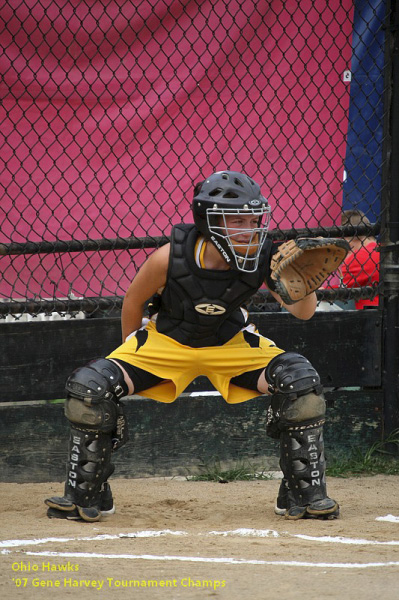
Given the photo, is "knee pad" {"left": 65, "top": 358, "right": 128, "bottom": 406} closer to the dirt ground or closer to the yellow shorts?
the yellow shorts

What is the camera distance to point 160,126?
584 cm

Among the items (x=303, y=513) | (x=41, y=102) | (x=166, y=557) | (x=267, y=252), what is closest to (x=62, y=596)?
(x=166, y=557)

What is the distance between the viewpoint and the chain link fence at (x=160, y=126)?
566cm

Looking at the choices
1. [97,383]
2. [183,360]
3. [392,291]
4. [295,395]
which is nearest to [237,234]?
[183,360]

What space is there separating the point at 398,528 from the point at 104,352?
2.17 meters

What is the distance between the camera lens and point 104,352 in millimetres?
5645

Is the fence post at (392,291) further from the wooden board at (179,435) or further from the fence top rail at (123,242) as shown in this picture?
the fence top rail at (123,242)

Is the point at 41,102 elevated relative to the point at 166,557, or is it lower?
elevated

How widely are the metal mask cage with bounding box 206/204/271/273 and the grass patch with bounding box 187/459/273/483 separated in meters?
1.69

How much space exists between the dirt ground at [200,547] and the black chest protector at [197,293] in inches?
36.7

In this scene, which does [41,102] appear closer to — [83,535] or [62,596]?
[83,535]

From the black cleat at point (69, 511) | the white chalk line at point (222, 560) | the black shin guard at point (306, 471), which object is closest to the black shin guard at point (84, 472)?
the black cleat at point (69, 511)

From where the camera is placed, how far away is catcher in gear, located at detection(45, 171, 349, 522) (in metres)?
4.39

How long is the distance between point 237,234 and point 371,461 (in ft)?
7.06
